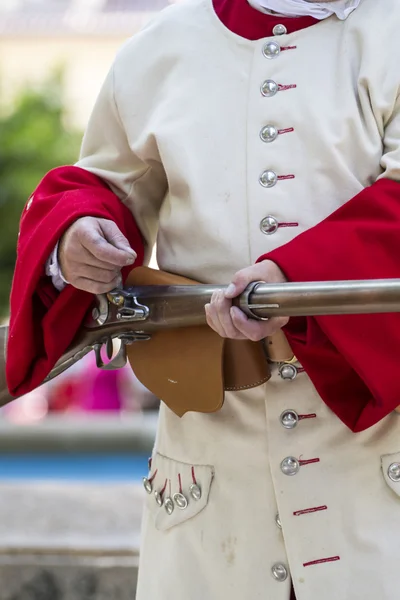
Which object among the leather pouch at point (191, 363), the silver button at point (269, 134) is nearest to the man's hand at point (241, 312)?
the leather pouch at point (191, 363)

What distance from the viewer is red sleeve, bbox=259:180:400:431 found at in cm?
123

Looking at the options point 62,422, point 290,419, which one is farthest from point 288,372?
point 62,422

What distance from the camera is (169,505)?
1448 millimetres

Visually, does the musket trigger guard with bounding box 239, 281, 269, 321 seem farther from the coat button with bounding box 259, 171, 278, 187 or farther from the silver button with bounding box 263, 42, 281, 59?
the silver button with bounding box 263, 42, 281, 59

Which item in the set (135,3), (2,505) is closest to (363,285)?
(2,505)

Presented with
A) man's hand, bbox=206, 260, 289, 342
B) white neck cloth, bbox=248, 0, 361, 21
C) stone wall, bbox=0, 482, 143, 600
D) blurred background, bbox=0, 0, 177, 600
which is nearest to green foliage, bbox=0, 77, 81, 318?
blurred background, bbox=0, 0, 177, 600

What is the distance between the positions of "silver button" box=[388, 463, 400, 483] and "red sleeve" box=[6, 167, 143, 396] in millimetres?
503

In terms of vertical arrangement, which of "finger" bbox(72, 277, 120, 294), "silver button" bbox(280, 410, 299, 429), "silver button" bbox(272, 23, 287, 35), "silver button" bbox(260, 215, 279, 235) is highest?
"silver button" bbox(272, 23, 287, 35)

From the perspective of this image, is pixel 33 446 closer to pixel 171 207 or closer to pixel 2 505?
pixel 2 505

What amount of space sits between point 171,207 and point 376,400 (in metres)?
0.45

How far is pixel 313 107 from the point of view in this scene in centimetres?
136

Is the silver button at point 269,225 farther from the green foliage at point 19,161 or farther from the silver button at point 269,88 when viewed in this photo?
the green foliage at point 19,161

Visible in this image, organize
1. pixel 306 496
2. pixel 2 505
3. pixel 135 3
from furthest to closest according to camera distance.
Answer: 1. pixel 135 3
2. pixel 2 505
3. pixel 306 496

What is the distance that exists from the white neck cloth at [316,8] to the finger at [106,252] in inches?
16.8
